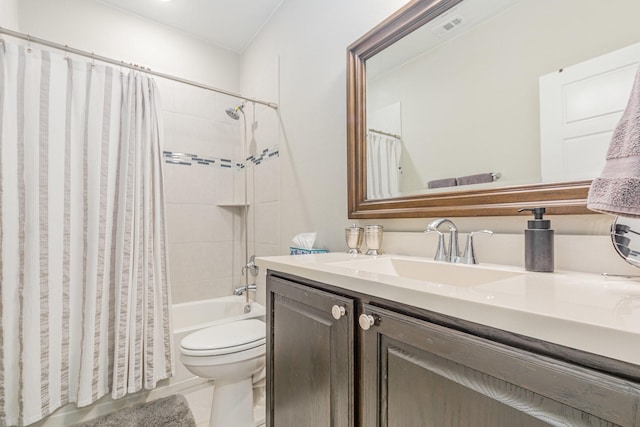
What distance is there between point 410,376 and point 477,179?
68 cm

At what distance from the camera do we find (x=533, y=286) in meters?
0.56

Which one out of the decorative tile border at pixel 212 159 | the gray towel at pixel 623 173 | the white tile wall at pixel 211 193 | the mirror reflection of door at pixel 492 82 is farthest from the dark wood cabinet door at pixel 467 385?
the decorative tile border at pixel 212 159

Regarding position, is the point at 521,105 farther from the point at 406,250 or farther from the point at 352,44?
the point at 352,44

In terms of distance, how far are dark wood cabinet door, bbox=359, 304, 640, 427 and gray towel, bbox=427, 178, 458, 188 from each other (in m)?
0.60

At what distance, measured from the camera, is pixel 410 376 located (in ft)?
1.76

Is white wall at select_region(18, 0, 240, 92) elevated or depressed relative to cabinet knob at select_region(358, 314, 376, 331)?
elevated

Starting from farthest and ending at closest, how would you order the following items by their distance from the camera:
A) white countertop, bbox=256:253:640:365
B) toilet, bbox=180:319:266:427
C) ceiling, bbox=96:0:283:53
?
ceiling, bbox=96:0:283:53
toilet, bbox=180:319:266:427
white countertop, bbox=256:253:640:365

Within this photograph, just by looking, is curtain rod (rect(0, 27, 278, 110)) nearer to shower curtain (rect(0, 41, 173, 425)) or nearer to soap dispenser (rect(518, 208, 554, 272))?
shower curtain (rect(0, 41, 173, 425))

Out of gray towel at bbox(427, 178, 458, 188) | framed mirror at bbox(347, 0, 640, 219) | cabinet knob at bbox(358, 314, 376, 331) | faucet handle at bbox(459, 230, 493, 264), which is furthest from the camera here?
gray towel at bbox(427, 178, 458, 188)

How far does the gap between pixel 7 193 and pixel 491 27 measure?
2070 mm

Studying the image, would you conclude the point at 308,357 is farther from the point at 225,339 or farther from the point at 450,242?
the point at 225,339

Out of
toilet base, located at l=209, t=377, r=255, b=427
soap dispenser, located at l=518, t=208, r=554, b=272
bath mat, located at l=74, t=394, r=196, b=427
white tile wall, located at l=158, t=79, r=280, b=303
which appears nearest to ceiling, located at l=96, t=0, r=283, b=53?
white tile wall, located at l=158, t=79, r=280, b=303

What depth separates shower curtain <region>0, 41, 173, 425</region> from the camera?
4.25 feet

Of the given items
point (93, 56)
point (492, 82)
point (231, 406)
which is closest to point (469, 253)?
point (492, 82)
